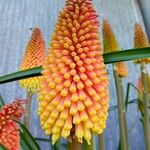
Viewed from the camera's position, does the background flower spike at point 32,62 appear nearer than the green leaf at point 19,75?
No

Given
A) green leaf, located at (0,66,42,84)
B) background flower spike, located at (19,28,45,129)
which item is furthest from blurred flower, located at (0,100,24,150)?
background flower spike, located at (19,28,45,129)

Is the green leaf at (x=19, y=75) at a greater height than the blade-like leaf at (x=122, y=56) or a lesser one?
lesser

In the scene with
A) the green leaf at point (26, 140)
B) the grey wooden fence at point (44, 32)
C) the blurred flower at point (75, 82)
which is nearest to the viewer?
the blurred flower at point (75, 82)

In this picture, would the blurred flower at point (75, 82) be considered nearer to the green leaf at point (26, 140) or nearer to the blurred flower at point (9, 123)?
the blurred flower at point (9, 123)

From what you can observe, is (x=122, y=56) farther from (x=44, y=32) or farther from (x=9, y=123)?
(x=44, y=32)

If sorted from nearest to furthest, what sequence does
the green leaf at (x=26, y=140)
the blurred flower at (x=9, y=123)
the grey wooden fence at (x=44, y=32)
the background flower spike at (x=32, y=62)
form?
the blurred flower at (x=9, y=123), the green leaf at (x=26, y=140), the background flower spike at (x=32, y=62), the grey wooden fence at (x=44, y=32)

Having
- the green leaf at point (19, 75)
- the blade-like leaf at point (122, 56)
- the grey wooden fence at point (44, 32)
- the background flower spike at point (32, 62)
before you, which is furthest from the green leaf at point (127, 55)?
the grey wooden fence at point (44, 32)
